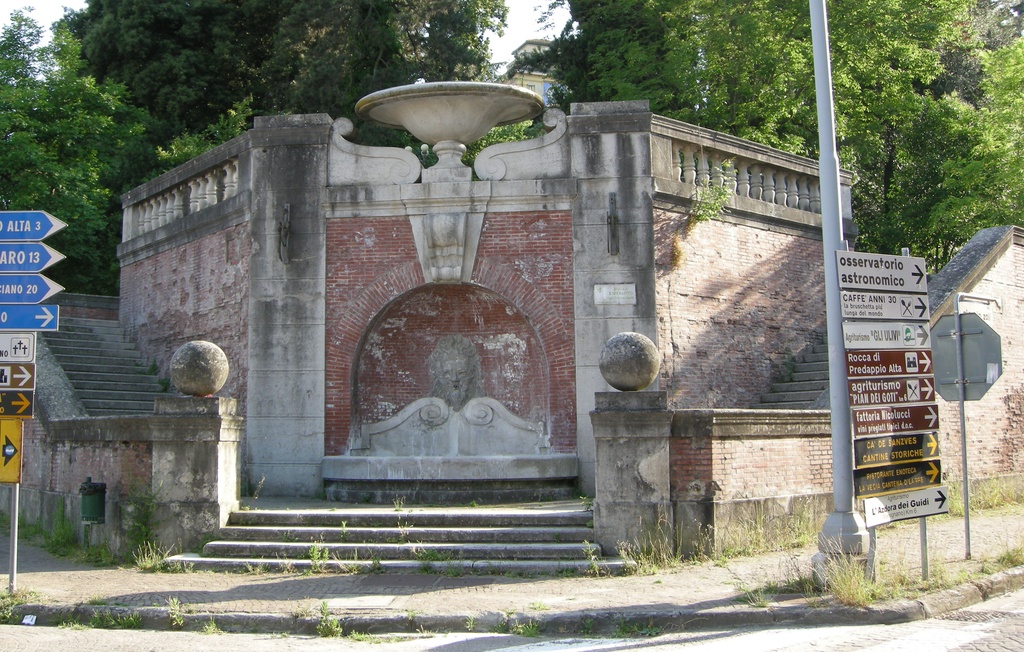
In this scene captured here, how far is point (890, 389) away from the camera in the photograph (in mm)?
9156

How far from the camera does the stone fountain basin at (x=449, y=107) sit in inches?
526

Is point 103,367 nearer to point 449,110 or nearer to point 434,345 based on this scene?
point 434,345

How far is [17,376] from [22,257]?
44.6 inches

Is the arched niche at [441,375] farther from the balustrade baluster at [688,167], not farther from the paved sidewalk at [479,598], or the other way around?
the paved sidewalk at [479,598]

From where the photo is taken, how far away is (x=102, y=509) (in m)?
11.0

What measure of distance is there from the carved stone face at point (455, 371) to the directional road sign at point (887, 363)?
21.3 ft

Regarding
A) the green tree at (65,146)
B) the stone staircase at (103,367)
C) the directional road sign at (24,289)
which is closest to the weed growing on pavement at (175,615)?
the directional road sign at (24,289)

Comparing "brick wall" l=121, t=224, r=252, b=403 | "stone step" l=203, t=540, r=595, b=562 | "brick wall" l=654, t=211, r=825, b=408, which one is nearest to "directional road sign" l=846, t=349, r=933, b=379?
"stone step" l=203, t=540, r=595, b=562

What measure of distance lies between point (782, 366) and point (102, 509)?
10.0m

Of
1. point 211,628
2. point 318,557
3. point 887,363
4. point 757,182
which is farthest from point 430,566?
point 757,182

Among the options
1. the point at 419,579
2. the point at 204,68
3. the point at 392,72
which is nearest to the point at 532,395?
the point at 419,579

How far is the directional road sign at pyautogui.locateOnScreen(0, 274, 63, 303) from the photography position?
9281mm

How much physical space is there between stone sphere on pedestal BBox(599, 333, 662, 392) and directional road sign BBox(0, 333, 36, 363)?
18.5 feet

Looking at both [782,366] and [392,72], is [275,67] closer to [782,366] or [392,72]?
[392,72]
